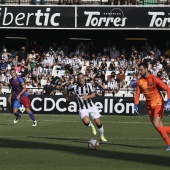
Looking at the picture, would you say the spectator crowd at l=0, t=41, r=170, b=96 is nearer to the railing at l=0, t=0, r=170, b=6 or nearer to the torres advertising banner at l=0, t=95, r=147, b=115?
the torres advertising banner at l=0, t=95, r=147, b=115

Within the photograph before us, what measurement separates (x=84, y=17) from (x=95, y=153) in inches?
971

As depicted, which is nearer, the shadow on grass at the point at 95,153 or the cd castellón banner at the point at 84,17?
the shadow on grass at the point at 95,153

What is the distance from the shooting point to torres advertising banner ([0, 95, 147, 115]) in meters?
35.0

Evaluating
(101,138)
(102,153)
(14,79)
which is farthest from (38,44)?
(102,153)

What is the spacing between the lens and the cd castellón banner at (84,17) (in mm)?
39656

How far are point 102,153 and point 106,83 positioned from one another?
21.5 m

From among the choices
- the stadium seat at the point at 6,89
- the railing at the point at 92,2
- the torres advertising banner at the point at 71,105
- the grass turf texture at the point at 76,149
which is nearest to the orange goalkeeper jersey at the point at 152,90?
the grass turf texture at the point at 76,149

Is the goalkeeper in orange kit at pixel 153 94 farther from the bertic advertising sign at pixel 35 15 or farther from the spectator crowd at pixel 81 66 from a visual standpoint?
the bertic advertising sign at pixel 35 15

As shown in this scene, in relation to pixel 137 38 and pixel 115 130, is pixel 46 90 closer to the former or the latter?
pixel 137 38

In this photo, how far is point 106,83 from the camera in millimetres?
37281

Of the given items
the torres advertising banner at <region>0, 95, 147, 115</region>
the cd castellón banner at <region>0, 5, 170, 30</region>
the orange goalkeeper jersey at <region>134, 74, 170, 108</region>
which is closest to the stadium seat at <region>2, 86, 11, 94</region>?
the torres advertising banner at <region>0, 95, 147, 115</region>

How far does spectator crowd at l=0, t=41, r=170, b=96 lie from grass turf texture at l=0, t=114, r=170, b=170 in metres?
11.4

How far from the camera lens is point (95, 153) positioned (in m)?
15.9

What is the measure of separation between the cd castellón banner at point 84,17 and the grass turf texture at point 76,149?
15335mm
